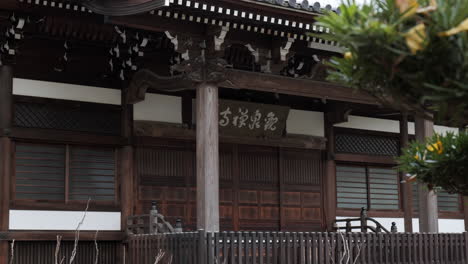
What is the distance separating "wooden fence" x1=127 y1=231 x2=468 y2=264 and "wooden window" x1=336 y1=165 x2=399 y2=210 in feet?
9.98

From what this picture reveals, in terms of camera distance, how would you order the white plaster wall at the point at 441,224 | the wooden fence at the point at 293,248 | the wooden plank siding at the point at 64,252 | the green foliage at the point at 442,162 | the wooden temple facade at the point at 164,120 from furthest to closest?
the white plaster wall at the point at 441,224
the wooden plank siding at the point at 64,252
the wooden temple facade at the point at 164,120
the wooden fence at the point at 293,248
the green foliage at the point at 442,162

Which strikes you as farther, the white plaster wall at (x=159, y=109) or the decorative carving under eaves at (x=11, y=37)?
the white plaster wall at (x=159, y=109)

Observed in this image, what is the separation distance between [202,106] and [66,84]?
2.66m

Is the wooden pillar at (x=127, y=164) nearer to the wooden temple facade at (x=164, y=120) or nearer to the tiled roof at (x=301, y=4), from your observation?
the wooden temple facade at (x=164, y=120)

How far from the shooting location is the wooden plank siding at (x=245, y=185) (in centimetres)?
1228

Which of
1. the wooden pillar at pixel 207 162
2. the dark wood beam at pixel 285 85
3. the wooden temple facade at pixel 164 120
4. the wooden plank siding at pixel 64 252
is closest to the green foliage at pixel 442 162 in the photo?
the wooden temple facade at pixel 164 120

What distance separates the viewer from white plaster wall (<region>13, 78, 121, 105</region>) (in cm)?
1123

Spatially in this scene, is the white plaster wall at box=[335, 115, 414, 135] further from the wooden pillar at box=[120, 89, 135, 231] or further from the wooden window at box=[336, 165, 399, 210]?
the wooden pillar at box=[120, 89, 135, 231]

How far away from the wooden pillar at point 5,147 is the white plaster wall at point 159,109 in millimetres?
2120

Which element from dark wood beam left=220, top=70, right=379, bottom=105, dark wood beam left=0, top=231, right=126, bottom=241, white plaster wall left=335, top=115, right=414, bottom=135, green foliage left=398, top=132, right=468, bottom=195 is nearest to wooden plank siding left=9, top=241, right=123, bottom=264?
dark wood beam left=0, top=231, right=126, bottom=241

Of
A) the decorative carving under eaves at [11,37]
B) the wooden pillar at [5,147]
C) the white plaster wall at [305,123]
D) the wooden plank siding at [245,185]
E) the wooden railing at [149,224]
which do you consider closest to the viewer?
the decorative carving under eaves at [11,37]

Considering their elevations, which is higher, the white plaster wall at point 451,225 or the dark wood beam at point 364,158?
the dark wood beam at point 364,158

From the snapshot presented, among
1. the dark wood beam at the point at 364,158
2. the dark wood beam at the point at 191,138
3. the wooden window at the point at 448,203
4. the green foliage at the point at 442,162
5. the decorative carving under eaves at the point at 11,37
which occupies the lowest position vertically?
the green foliage at the point at 442,162

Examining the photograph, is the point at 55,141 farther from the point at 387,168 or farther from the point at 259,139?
the point at 387,168
